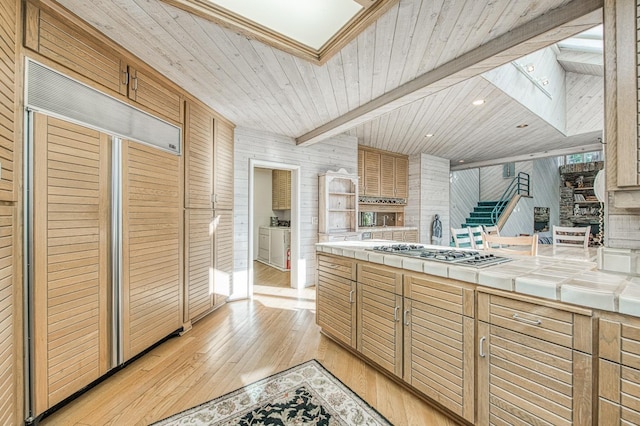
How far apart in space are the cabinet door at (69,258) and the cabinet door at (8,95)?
14cm

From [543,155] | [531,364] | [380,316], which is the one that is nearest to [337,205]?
[380,316]

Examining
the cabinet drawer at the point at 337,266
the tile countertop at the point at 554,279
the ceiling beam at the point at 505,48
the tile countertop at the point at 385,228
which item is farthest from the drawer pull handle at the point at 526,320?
the tile countertop at the point at 385,228

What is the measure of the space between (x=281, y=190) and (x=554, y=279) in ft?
19.3

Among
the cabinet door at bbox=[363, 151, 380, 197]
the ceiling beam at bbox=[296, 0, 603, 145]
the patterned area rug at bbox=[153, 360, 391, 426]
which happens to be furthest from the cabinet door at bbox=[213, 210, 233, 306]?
the cabinet door at bbox=[363, 151, 380, 197]

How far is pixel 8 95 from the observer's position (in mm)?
1384

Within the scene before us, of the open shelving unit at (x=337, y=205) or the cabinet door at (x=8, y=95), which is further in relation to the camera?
the open shelving unit at (x=337, y=205)

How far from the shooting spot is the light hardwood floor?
1.69 metres

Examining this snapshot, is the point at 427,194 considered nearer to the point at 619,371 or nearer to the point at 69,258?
the point at 619,371

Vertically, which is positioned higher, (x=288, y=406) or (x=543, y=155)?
(x=543, y=155)

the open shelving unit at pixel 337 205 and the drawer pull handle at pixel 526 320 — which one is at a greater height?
the open shelving unit at pixel 337 205

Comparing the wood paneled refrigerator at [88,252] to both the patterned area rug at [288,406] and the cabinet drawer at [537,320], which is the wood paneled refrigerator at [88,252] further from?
the cabinet drawer at [537,320]

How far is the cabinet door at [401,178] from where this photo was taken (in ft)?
20.2

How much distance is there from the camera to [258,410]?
1.69 meters

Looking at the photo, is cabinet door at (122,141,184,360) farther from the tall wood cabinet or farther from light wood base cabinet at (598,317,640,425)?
light wood base cabinet at (598,317,640,425)
